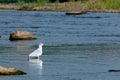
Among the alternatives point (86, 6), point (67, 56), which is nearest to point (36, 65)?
point (67, 56)

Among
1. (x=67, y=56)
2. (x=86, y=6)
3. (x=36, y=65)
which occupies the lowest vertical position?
(x=86, y=6)

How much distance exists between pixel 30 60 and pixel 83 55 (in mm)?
3490

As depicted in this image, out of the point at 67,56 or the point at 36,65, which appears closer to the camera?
the point at 36,65

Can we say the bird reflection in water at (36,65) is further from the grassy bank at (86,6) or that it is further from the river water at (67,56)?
the grassy bank at (86,6)

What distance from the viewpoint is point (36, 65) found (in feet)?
101

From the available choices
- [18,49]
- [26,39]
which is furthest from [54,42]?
[18,49]

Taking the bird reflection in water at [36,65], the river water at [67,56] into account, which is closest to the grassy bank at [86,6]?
the river water at [67,56]

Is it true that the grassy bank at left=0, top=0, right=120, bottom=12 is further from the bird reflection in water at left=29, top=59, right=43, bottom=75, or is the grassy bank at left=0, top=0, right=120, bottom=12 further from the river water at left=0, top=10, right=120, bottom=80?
the bird reflection in water at left=29, top=59, right=43, bottom=75

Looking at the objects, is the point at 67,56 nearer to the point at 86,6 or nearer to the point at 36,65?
the point at 36,65

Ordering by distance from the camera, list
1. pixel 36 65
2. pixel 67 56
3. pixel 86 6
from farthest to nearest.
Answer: pixel 86 6, pixel 67 56, pixel 36 65

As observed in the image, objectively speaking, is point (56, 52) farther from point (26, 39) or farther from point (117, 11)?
point (117, 11)

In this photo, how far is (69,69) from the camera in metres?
29.1

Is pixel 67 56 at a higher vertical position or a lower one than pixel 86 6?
higher

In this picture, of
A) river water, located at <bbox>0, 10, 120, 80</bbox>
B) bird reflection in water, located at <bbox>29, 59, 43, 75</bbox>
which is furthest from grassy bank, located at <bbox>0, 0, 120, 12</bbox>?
bird reflection in water, located at <bbox>29, 59, 43, 75</bbox>
